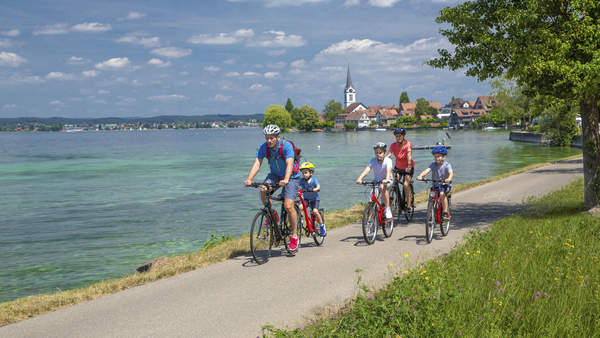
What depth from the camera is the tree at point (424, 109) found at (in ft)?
603

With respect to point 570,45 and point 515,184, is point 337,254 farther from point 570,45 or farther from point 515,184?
point 515,184

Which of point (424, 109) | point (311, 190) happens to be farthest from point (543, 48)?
point (424, 109)

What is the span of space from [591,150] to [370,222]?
5638mm

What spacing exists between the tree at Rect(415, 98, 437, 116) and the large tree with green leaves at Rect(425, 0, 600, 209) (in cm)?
17929

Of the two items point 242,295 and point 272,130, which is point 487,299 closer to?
point 242,295

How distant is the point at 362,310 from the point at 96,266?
942 cm

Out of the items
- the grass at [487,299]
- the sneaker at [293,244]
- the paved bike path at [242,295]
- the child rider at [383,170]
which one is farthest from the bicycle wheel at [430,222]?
the sneaker at [293,244]

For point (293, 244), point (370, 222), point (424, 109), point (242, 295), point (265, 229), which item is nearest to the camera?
point (242, 295)

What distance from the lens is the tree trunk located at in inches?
406

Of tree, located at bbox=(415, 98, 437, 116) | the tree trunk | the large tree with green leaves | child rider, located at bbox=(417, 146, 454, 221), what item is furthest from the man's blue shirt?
tree, located at bbox=(415, 98, 437, 116)

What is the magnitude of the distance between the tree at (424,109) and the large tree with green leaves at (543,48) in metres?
179

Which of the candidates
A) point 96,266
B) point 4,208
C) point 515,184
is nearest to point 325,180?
point 515,184

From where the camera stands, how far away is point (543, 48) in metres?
9.17

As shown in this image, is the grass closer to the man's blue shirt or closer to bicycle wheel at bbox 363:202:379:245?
bicycle wheel at bbox 363:202:379:245
